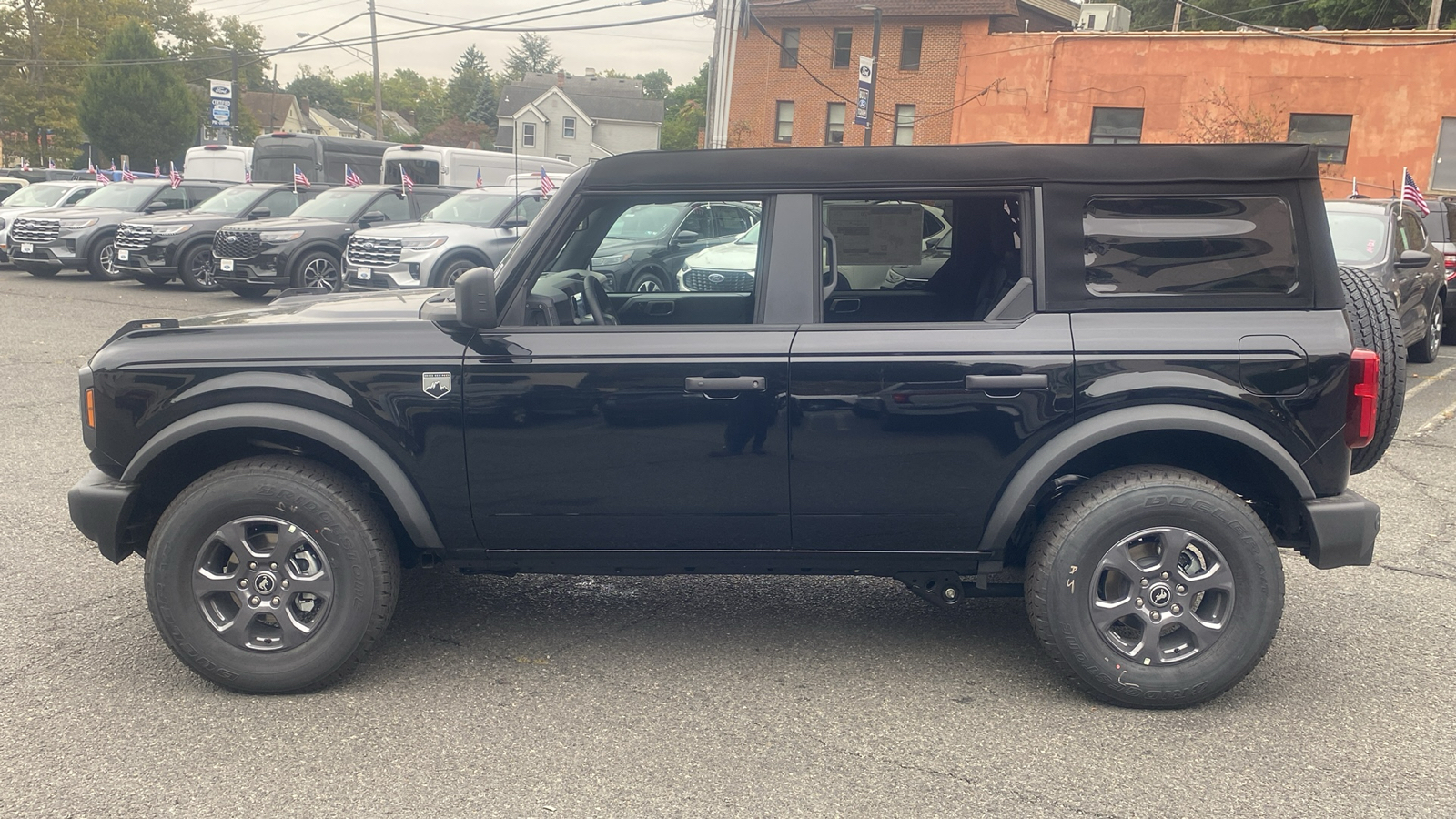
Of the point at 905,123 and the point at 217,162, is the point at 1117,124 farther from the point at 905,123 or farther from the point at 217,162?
the point at 217,162

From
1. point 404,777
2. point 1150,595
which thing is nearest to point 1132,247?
point 1150,595

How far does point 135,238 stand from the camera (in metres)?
17.1

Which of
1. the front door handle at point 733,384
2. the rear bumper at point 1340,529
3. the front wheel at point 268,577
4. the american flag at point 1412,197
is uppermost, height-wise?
the american flag at point 1412,197

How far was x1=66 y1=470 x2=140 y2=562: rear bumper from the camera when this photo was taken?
146 inches

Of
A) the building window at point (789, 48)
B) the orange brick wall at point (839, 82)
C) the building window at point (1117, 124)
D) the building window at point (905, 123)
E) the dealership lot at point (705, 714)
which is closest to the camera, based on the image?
the dealership lot at point (705, 714)

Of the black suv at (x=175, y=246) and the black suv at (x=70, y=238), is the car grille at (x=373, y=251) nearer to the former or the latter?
the black suv at (x=175, y=246)

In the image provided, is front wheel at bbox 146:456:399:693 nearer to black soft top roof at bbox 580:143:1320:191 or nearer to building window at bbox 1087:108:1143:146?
black soft top roof at bbox 580:143:1320:191

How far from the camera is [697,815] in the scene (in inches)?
119

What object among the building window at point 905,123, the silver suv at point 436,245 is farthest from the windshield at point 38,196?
the building window at point 905,123

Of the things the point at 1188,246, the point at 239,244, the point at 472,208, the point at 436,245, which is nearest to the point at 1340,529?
the point at 1188,246

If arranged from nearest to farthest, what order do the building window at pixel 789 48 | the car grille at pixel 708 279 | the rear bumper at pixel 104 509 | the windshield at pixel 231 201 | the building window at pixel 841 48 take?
the rear bumper at pixel 104 509 → the car grille at pixel 708 279 → the windshield at pixel 231 201 → the building window at pixel 841 48 → the building window at pixel 789 48

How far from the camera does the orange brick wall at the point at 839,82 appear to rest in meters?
38.1

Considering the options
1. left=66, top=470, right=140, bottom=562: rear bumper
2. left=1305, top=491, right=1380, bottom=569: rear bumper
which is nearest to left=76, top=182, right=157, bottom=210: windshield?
left=66, top=470, right=140, bottom=562: rear bumper

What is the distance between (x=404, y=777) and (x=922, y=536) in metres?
1.75
